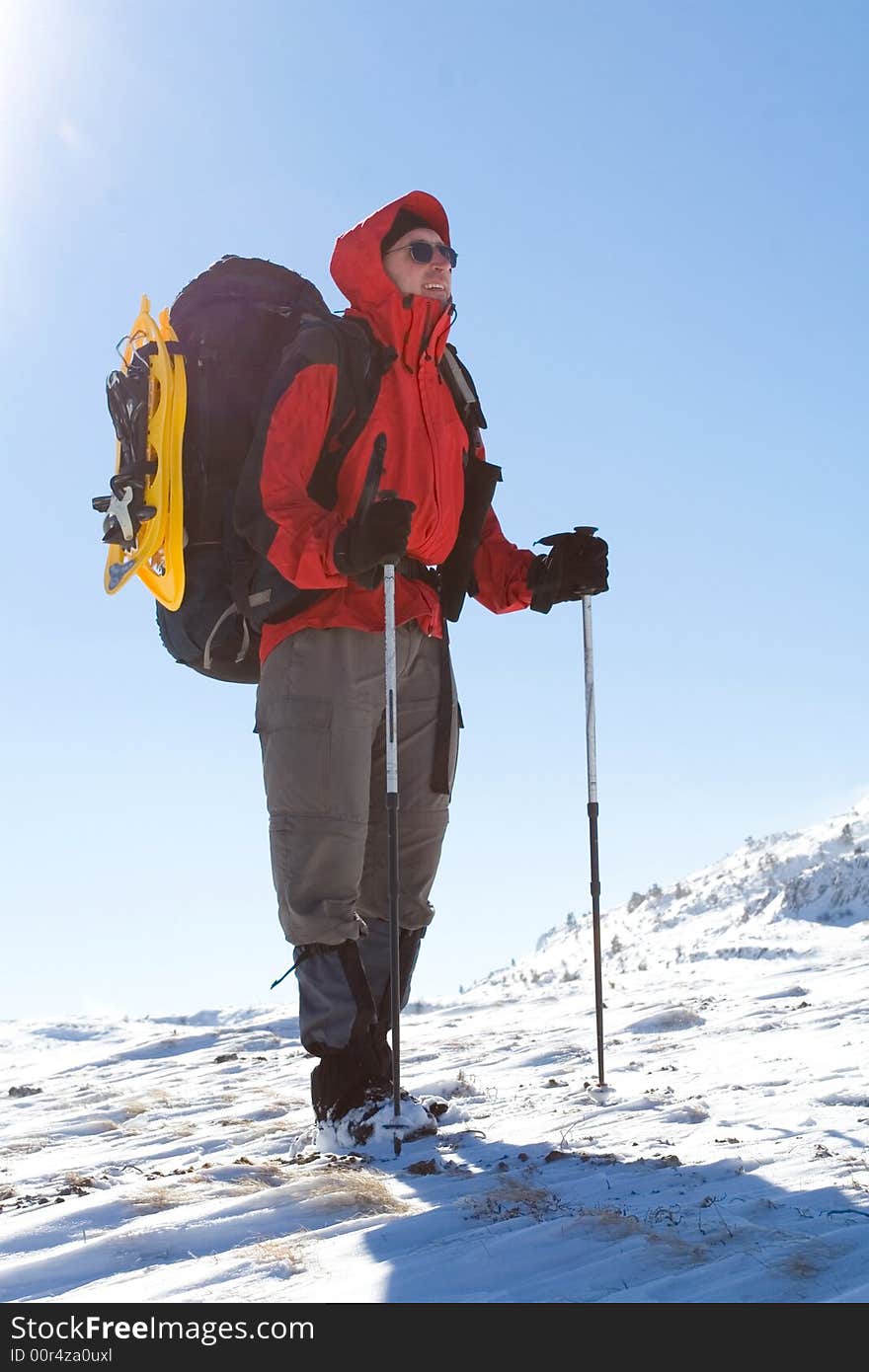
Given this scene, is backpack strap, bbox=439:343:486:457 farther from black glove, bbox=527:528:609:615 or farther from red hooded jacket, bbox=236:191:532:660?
black glove, bbox=527:528:609:615

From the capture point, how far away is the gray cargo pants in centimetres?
419

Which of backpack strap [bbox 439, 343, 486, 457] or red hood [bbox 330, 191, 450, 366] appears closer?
red hood [bbox 330, 191, 450, 366]

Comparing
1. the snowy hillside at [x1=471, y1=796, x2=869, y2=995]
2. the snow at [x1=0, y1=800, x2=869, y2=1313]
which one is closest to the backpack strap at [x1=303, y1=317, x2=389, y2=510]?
the snow at [x1=0, y1=800, x2=869, y2=1313]

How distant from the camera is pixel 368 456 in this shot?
4.43 m

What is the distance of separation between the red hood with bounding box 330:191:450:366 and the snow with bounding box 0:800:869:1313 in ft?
9.34

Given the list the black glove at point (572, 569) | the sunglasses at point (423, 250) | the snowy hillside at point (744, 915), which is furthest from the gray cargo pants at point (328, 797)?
the snowy hillside at point (744, 915)

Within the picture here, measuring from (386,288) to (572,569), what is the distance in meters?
1.31

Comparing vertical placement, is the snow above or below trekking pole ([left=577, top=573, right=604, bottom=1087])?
below

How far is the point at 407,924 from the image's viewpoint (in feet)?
15.3

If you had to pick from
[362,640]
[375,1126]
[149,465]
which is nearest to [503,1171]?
[375,1126]

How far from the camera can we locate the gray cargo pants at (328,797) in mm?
4191

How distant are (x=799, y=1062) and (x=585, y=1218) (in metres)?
2.26

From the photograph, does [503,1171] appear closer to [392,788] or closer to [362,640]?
[392,788]

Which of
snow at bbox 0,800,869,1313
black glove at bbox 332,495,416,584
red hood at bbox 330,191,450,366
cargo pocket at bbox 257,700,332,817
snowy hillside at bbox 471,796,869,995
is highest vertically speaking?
red hood at bbox 330,191,450,366
